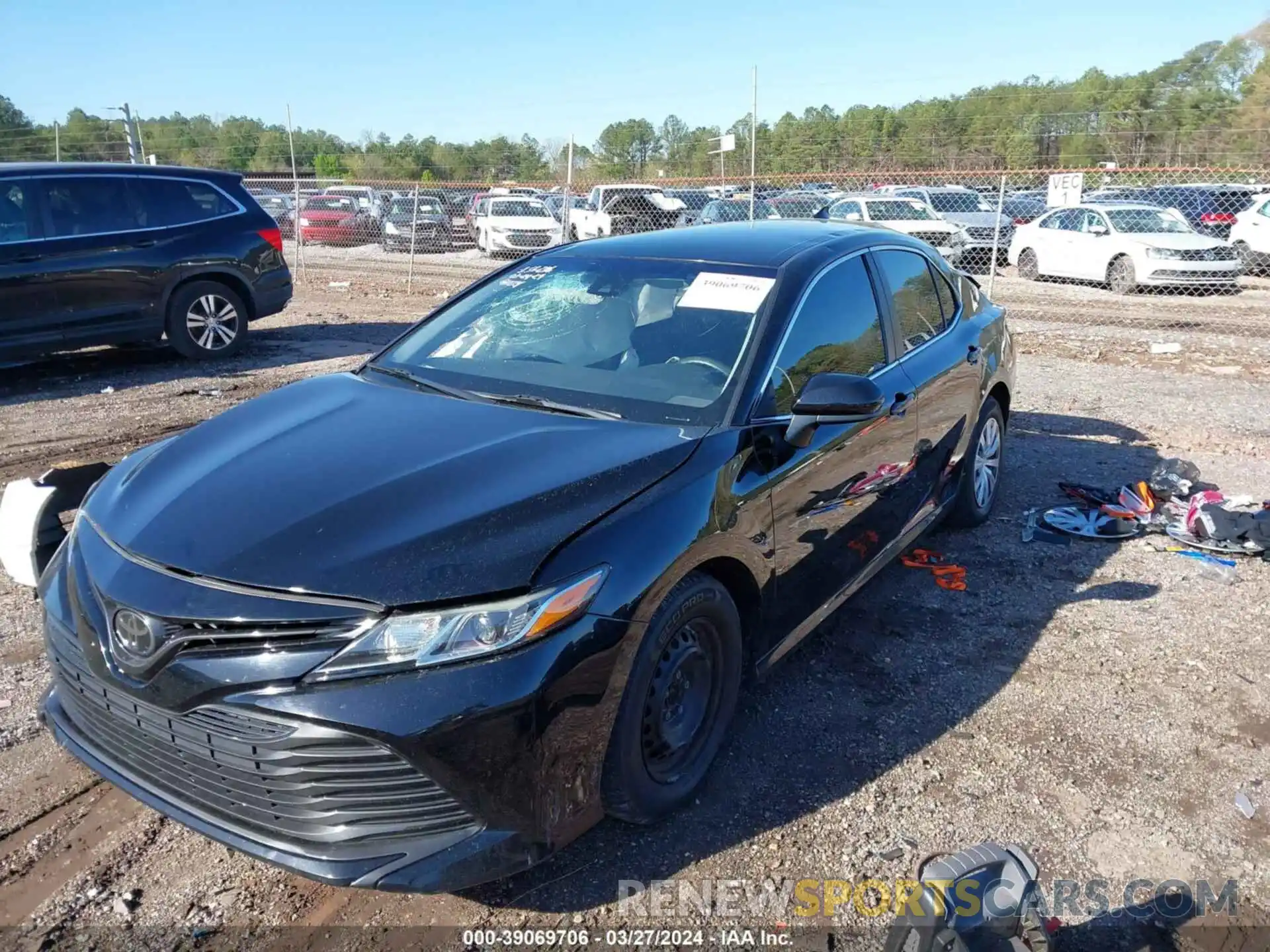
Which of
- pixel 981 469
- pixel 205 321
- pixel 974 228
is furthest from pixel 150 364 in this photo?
pixel 974 228

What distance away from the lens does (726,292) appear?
3529 mm

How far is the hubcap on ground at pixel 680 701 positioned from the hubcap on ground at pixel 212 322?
8275 mm

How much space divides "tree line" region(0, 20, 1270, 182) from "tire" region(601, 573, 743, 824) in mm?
29404

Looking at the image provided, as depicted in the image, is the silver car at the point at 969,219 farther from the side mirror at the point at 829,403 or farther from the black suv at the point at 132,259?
the side mirror at the point at 829,403

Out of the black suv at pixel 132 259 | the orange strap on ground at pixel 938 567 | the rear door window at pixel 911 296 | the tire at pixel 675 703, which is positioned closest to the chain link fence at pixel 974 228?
the black suv at pixel 132 259

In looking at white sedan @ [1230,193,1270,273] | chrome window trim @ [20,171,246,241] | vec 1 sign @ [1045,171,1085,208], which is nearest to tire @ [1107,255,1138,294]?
white sedan @ [1230,193,1270,273]

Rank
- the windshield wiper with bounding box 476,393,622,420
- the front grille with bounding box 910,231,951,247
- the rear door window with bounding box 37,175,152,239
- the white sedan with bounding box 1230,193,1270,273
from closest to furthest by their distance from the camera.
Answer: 1. the windshield wiper with bounding box 476,393,622,420
2. the rear door window with bounding box 37,175,152,239
3. the white sedan with bounding box 1230,193,1270,273
4. the front grille with bounding box 910,231,951,247

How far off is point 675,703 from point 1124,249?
53.0ft

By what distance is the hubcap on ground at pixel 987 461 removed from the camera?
206 inches

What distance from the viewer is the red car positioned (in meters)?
24.4

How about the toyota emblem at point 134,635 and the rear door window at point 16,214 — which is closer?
the toyota emblem at point 134,635

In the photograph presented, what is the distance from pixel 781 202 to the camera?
19.5 m

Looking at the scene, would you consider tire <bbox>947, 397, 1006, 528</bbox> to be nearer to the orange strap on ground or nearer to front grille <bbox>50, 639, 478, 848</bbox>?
the orange strap on ground

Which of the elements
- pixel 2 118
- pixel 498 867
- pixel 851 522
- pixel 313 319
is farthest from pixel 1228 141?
pixel 2 118
